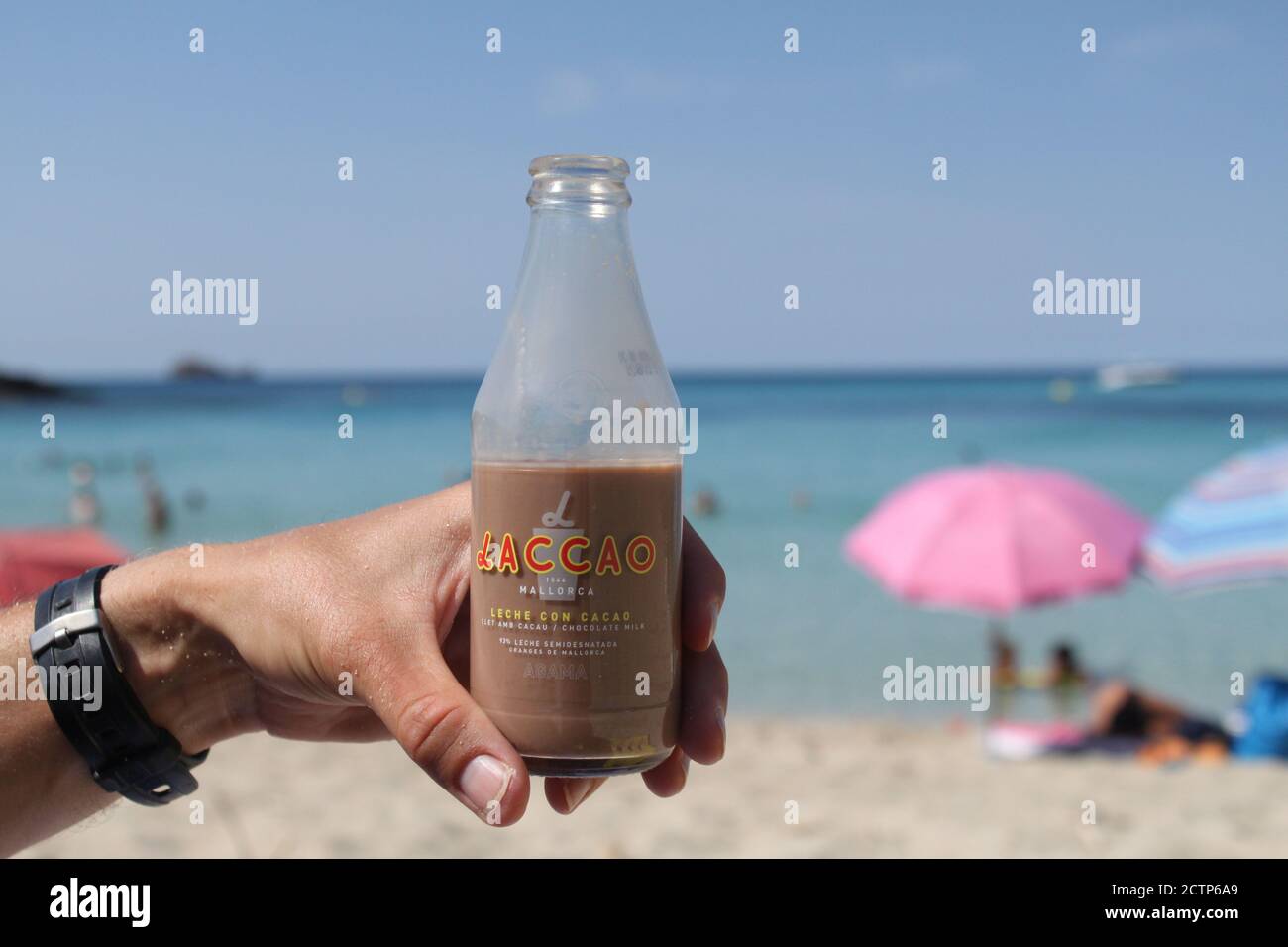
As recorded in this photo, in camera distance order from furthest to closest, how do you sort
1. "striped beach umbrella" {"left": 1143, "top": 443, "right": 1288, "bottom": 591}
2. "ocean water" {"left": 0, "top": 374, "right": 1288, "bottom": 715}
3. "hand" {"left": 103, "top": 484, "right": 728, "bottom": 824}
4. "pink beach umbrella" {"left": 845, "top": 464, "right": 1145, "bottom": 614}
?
"ocean water" {"left": 0, "top": 374, "right": 1288, "bottom": 715}
"pink beach umbrella" {"left": 845, "top": 464, "right": 1145, "bottom": 614}
"striped beach umbrella" {"left": 1143, "top": 443, "right": 1288, "bottom": 591}
"hand" {"left": 103, "top": 484, "right": 728, "bottom": 824}

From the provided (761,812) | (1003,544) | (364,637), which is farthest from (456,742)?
(1003,544)

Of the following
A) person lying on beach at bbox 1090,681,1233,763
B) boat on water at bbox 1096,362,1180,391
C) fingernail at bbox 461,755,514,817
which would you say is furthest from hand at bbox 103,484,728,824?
boat on water at bbox 1096,362,1180,391

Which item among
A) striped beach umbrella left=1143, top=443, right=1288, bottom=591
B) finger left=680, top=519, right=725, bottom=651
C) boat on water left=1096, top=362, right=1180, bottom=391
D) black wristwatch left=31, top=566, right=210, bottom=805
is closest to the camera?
finger left=680, top=519, right=725, bottom=651

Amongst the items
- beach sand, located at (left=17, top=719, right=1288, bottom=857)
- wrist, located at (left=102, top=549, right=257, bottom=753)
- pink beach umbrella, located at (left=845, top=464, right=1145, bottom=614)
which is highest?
wrist, located at (left=102, top=549, right=257, bottom=753)

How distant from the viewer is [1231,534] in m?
8.75

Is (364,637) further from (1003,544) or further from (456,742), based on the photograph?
(1003,544)

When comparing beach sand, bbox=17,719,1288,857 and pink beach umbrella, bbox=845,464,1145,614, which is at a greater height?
pink beach umbrella, bbox=845,464,1145,614

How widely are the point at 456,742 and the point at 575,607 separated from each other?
1.08 ft

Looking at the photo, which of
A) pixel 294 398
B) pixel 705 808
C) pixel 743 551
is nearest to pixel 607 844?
pixel 705 808

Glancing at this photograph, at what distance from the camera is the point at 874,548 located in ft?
30.1

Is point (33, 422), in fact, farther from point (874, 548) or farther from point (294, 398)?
point (874, 548)

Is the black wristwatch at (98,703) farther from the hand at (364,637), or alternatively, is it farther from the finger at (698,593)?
the finger at (698,593)

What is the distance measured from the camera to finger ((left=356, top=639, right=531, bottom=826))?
2.04m

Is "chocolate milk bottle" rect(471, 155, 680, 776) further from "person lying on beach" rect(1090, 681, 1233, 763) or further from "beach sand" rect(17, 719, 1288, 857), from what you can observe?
"person lying on beach" rect(1090, 681, 1233, 763)
